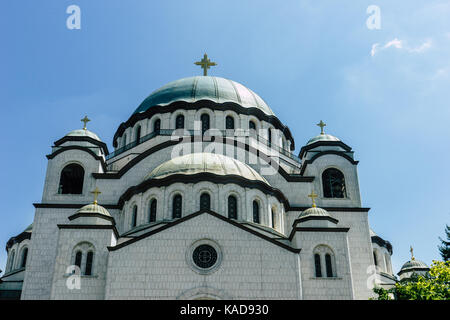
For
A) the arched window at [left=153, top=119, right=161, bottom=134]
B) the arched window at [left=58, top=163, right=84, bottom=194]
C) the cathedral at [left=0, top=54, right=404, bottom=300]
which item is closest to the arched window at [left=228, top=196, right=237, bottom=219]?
the cathedral at [left=0, top=54, right=404, bottom=300]

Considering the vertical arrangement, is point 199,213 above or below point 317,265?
above

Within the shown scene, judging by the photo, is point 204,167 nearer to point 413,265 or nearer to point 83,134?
point 83,134

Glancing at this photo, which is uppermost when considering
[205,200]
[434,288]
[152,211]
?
[205,200]

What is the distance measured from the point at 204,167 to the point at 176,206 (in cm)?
248

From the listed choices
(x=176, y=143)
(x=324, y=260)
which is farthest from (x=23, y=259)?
(x=324, y=260)

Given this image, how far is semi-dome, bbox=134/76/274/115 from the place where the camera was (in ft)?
114

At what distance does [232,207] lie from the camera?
25297 millimetres

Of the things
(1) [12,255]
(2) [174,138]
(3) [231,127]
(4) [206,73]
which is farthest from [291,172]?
(1) [12,255]

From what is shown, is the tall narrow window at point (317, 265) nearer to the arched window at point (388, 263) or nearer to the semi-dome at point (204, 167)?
the semi-dome at point (204, 167)

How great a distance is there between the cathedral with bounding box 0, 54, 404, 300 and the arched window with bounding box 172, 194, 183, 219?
0.07 metres
